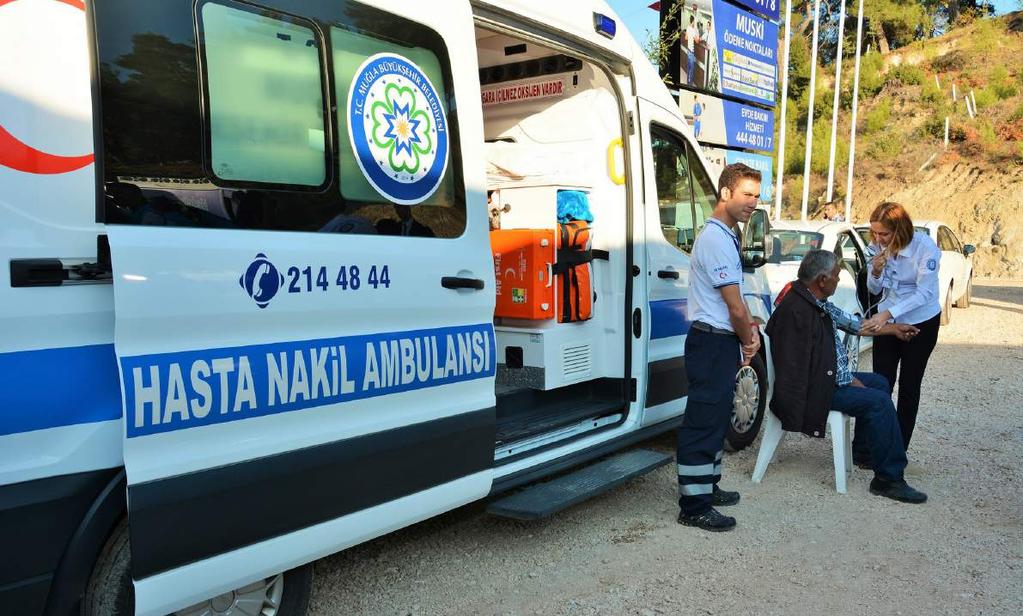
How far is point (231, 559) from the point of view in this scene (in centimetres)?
239

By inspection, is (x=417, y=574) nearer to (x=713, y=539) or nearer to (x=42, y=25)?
(x=713, y=539)

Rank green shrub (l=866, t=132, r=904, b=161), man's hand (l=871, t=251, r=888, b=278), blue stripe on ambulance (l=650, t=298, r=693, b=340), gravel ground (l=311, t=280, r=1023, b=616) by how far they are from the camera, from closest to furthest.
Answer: gravel ground (l=311, t=280, r=1023, b=616) < blue stripe on ambulance (l=650, t=298, r=693, b=340) < man's hand (l=871, t=251, r=888, b=278) < green shrub (l=866, t=132, r=904, b=161)

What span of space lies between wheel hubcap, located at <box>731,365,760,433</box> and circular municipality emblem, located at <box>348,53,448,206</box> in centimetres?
302

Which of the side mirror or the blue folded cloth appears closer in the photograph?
the blue folded cloth

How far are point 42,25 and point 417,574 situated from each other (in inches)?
97.7

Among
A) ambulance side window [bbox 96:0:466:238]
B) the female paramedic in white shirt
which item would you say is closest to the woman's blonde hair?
the female paramedic in white shirt

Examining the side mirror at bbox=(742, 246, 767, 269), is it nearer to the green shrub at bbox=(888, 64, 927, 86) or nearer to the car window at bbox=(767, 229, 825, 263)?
the car window at bbox=(767, 229, 825, 263)

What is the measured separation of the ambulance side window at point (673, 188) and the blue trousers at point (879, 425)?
50.3 inches

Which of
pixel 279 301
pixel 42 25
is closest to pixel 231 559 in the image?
pixel 279 301

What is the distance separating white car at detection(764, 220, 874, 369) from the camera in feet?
26.3

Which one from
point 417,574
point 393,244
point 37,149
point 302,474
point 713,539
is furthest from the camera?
point 713,539

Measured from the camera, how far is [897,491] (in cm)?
Answer: 452

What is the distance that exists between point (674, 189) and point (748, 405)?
1.59m

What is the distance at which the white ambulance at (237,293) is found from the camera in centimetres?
204
